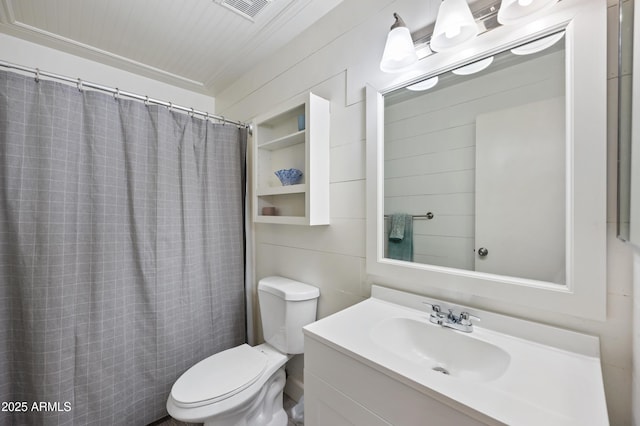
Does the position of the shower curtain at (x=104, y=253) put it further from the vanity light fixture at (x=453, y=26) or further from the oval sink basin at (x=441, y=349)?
the vanity light fixture at (x=453, y=26)

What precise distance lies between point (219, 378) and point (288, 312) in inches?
17.4

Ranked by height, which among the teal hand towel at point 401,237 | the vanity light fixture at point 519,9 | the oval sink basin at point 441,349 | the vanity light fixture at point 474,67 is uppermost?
the vanity light fixture at point 519,9

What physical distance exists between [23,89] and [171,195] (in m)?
0.79

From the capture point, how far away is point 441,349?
0.93 metres

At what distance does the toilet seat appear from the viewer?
1.13 metres

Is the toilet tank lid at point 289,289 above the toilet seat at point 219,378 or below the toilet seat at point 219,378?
above

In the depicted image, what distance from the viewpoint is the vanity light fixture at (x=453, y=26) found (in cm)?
86

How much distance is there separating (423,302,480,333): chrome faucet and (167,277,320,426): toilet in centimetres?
69

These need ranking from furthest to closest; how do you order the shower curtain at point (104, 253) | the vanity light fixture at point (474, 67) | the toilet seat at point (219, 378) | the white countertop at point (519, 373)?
the shower curtain at point (104, 253), the toilet seat at point (219, 378), the vanity light fixture at point (474, 67), the white countertop at point (519, 373)

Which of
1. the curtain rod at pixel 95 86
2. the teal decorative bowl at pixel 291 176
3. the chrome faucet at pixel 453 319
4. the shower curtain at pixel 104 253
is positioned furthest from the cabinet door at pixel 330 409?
the curtain rod at pixel 95 86

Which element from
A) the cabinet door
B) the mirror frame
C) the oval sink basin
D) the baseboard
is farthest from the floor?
the mirror frame

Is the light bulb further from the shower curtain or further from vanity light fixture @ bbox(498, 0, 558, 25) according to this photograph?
the shower curtain

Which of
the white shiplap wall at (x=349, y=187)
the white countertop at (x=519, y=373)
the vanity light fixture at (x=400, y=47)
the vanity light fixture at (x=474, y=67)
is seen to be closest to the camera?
the white countertop at (x=519, y=373)

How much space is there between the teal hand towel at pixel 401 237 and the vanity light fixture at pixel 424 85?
1.79 feet
